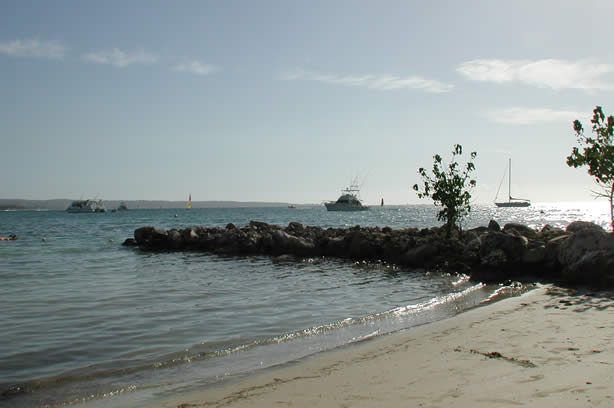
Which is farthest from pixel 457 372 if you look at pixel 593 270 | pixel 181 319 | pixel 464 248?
pixel 464 248

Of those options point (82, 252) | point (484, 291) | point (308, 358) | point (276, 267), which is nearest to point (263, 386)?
point (308, 358)

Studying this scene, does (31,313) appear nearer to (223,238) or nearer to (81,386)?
(81,386)

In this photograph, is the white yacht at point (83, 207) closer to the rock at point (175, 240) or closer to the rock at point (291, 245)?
the rock at point (175, 240)

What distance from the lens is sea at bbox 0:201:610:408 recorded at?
6492mm

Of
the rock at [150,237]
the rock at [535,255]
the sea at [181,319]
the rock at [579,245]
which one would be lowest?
the sea at [181,319]

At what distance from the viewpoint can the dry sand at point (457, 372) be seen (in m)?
4.94

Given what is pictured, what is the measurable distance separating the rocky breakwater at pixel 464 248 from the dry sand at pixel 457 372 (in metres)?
5.42

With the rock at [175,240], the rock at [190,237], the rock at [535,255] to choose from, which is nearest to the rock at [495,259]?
the rock at [535,255]

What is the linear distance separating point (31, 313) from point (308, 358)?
7066 millimetres

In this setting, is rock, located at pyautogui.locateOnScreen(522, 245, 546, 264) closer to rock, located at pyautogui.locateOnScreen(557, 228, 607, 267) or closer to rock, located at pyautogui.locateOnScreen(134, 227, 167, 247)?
rock, located at pyautogui.locateOnScreen(557, 228, 607, 267)

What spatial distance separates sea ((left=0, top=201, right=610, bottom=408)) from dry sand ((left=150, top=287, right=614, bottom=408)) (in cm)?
66

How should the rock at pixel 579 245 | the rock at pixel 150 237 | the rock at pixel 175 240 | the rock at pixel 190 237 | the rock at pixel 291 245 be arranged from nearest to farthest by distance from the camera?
1. the rock at pixel 579 245
2. the rock at pixel 291 245
3. the rock at pixel 190 237
4. the rock at pixel 175 240
5. the rock at pixel 150 237

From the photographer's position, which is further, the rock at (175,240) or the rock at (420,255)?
the rock at (175,240)

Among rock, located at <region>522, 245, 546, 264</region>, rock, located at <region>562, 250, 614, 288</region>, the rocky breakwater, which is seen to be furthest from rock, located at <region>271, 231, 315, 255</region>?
rock, located at <region>562, 250, 614, 288</region>
